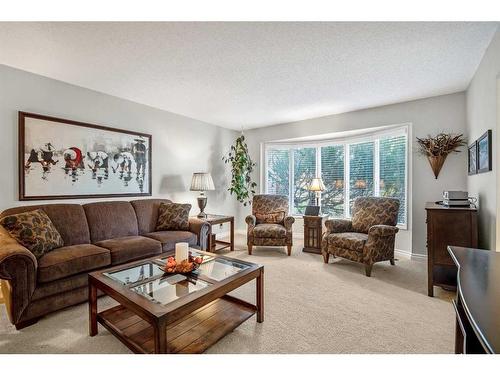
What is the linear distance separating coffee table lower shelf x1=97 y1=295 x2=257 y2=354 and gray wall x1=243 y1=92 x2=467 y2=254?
296cm

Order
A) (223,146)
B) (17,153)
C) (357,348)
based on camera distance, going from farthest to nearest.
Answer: (223,146) < (17,153) < (357,348)

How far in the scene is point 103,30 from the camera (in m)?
1.84

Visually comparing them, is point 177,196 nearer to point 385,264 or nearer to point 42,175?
point 42,175

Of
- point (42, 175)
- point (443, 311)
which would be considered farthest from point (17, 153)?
point (443, 311)

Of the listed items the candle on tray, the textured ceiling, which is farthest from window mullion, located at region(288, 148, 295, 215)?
the candle on tray

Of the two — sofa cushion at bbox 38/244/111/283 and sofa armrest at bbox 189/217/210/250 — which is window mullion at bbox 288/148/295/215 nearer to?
sofa armrest at bbox 189/217/210/250

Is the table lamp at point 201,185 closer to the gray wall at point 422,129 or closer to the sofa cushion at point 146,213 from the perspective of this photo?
the sofa cushion at point 146,213

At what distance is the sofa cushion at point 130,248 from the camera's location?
8.01 ft

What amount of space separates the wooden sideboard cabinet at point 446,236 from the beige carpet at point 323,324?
170 mm

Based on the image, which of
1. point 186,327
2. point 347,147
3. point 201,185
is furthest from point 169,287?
point 347,147

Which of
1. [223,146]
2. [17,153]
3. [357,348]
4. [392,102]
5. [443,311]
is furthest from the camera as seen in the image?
[223,146]
